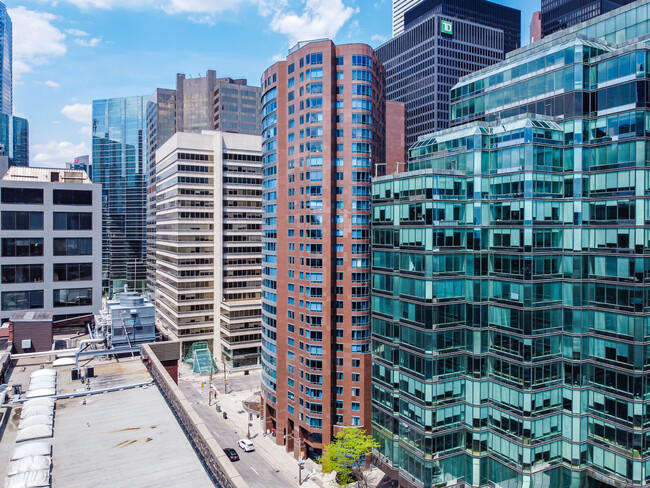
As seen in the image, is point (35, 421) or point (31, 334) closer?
point (35, 421)

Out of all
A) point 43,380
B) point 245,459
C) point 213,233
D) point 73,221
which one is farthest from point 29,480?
point 213,233

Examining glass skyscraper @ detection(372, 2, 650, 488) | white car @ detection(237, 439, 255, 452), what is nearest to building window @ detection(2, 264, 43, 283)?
glass skyscraper @ detection(372, 2, 650, 488)

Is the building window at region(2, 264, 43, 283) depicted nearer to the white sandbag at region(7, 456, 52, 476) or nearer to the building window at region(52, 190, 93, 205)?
the building window at region(52, 190, 93, 205)

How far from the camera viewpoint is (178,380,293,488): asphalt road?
81.5m

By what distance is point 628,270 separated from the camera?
5778cm

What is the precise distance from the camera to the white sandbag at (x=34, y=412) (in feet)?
102

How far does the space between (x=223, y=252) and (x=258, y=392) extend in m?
44.6

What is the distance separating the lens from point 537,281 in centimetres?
6197

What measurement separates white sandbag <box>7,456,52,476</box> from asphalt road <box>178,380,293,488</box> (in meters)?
50.7

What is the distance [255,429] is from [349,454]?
3244 cm

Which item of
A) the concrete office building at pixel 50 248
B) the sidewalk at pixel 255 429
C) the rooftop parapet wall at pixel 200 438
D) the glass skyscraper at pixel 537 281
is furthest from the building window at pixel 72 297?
the sidewalk at pixel 255 429

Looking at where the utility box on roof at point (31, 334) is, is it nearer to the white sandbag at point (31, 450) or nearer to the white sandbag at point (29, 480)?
the white sandbag at point (31, 450)

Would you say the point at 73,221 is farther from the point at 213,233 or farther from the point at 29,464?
the point at 213,233

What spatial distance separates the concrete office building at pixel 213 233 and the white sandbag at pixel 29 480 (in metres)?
119
